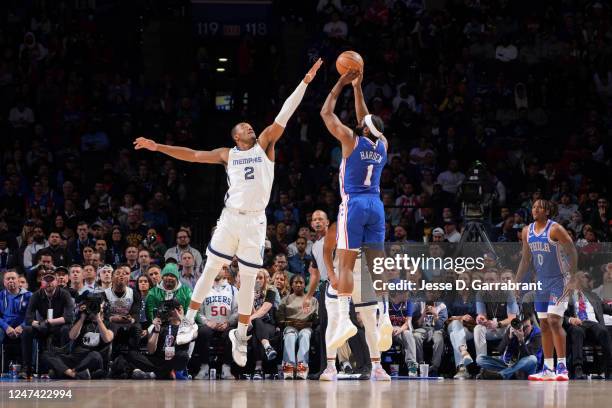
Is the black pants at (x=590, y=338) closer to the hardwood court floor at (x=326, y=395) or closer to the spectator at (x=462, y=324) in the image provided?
the spectator at (x=462, y=324)

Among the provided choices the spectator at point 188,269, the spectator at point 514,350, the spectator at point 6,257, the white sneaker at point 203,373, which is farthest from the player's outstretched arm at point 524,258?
the spectator at point 6,257

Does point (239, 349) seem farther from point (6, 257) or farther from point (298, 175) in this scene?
point (298, 175)

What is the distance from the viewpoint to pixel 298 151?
19453mm

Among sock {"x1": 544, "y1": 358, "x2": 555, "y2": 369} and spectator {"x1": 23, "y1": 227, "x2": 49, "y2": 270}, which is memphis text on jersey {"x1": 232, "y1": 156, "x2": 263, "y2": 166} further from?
spectator {"x1": 23, "y1": 227, "x2": 49, "y2": 270}

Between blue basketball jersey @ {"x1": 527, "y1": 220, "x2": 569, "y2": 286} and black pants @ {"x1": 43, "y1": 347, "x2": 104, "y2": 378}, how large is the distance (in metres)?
5.52

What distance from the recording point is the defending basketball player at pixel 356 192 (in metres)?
11.3

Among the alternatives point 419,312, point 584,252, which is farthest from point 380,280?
point 584,252

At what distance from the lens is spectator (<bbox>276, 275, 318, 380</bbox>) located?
14078 millimetres

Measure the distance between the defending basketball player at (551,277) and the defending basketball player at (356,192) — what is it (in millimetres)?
2176

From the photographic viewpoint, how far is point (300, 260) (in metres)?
16.0

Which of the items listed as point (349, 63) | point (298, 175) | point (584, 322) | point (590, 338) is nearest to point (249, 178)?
point (349, 63)

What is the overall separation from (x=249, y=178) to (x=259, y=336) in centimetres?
346

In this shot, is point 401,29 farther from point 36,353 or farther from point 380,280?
point 36,353

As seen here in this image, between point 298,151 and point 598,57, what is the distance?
6.39 meters
